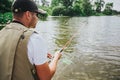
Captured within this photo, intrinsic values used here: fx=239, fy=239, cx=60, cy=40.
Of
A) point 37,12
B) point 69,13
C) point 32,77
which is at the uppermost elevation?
point 37,12

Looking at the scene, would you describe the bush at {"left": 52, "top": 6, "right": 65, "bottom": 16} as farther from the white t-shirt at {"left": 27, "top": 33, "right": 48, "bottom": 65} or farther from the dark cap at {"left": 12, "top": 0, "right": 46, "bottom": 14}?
the white t-shirt at {"left": 27, "top": 33, "right": 48, "bottom": 65}

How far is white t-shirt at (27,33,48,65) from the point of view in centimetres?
251

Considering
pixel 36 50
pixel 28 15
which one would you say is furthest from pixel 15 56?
pixel 28 15

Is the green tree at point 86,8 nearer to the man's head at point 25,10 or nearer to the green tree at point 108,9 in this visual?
the green tree at point 108,9

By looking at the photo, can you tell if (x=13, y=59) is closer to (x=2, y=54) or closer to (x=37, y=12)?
(x=2, y=54)

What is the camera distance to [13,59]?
8.32 ft

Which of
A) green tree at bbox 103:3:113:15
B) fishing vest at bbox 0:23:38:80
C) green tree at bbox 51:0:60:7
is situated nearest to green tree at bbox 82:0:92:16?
green tree at bbox 51:0:60:7

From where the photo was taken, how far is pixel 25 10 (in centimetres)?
265

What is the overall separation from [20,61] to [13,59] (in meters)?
0.08

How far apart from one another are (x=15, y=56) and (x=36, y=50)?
240mm

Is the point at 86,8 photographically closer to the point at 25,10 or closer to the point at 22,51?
the point at 25,10

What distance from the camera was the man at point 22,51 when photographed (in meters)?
2.53

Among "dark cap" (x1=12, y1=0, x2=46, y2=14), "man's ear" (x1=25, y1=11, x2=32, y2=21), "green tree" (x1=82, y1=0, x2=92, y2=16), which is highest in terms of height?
"dark cap" (x1=12, y1=0, x2=46, y2=14)

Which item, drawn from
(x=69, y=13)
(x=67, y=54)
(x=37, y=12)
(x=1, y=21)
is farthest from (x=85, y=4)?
(x=37, y=12)
